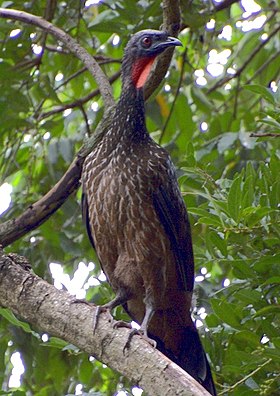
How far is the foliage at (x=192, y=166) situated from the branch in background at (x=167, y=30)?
1.01 feet

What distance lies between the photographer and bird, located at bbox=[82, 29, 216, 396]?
Answer: 4.40m

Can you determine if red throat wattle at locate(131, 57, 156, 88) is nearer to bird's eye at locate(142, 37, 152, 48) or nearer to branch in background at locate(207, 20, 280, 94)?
bird's eye at locate(142, 37, 152, 48)

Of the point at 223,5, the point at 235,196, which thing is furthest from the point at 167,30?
the point at 235,196

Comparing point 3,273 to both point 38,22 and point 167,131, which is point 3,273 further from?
point 167,131

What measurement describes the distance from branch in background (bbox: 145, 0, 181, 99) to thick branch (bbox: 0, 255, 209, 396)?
4.98ft

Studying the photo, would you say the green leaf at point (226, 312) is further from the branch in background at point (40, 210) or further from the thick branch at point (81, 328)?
the branch in background at point (40, 210)

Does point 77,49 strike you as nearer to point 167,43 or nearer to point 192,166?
point 167,43

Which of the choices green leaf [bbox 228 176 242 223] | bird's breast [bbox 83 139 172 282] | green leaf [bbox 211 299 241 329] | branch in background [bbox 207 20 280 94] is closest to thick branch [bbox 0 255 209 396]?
green leaf [bbox 211 299 241 329]

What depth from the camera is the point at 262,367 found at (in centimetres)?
367

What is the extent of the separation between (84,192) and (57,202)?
27 centimetres

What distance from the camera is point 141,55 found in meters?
4.72

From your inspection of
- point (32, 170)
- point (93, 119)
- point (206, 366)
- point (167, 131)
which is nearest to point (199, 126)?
point (167, 131)

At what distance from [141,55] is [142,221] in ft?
2.92

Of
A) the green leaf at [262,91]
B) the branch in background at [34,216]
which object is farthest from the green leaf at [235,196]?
the branch in background at [34,216]
